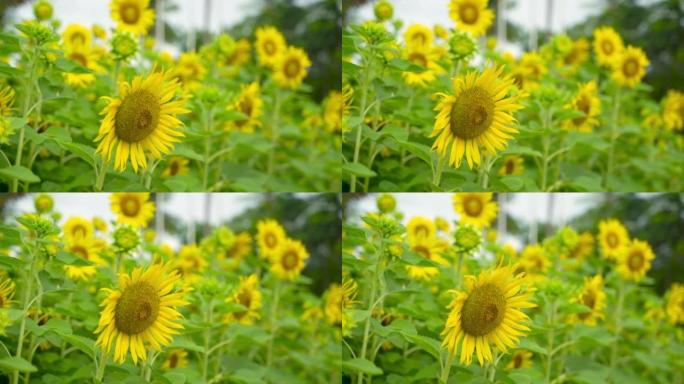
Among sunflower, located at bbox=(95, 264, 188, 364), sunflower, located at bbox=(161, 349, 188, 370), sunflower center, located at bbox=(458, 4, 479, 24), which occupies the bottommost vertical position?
sunflower, located at bbox=(161, 349, 188, 370)

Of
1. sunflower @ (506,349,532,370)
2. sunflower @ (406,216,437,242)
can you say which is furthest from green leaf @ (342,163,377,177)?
sunflower @ (506,349,532,370)

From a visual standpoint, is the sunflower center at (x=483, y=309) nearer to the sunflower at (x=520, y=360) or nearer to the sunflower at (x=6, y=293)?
the sunflower at (x=520, y=360)

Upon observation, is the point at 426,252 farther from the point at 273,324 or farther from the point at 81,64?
the point at 81,64

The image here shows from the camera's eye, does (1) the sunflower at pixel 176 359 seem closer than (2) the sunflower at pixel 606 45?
Yes

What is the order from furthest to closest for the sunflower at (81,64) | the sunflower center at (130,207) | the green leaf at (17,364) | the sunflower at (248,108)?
the sunflower at (248,108)
the sunflower center at (130,207)
the sunflower at (81,64)
the green leaf at (17,364)

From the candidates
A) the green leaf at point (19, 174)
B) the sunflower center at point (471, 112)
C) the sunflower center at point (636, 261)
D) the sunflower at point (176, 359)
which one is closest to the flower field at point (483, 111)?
the sunflower center at point (471, 112)

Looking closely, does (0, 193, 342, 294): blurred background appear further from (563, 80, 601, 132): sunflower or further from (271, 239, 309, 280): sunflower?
(563, 80, 601, 132): sunflower

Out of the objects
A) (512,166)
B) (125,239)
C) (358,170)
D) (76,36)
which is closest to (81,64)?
(76,36)
